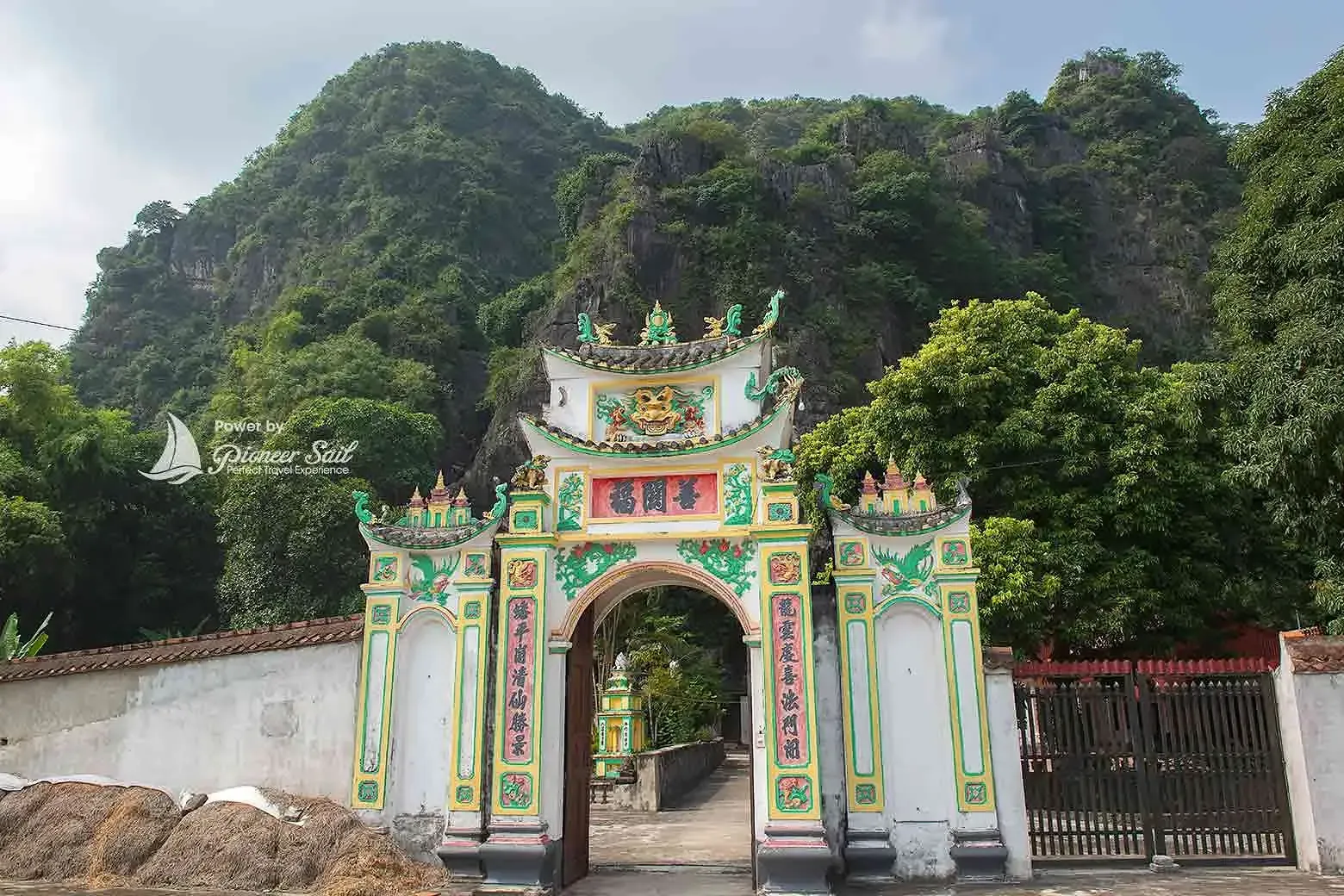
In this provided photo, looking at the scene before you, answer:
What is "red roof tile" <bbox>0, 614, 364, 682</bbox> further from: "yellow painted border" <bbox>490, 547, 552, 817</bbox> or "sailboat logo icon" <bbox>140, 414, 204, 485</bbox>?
"sailboat logo icon" <bbox>140, 414, 204, 485</bbox>

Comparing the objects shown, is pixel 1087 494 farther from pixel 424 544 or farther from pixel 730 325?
pixel 424 544

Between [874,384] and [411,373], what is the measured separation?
2243 cm

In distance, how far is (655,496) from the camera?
8734mm

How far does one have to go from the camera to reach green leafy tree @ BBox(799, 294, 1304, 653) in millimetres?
13398

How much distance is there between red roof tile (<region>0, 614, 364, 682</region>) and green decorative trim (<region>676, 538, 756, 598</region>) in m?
3.34

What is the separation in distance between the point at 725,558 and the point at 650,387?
6.29 ft

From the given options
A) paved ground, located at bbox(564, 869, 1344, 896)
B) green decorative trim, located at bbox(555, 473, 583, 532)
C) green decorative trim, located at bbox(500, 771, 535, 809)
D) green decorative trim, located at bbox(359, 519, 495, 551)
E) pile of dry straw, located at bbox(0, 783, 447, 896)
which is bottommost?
paved ground, located at bbox(564, 869, 1344, 896)

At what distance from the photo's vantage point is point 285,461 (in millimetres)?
25125

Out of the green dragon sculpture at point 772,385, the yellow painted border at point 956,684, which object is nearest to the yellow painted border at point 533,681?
the green dragon sculpture at point 772,385

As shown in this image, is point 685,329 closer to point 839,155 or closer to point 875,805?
point 839,155

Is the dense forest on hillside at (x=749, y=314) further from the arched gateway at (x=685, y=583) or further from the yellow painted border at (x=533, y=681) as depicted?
the yellow painted border at (x=533, y=681)

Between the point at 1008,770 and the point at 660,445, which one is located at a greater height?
the point at 660,445

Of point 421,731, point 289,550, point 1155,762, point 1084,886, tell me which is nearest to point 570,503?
point 421,731

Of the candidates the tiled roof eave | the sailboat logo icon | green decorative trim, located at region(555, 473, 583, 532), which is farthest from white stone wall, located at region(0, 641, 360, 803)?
the sailboat logo icon
